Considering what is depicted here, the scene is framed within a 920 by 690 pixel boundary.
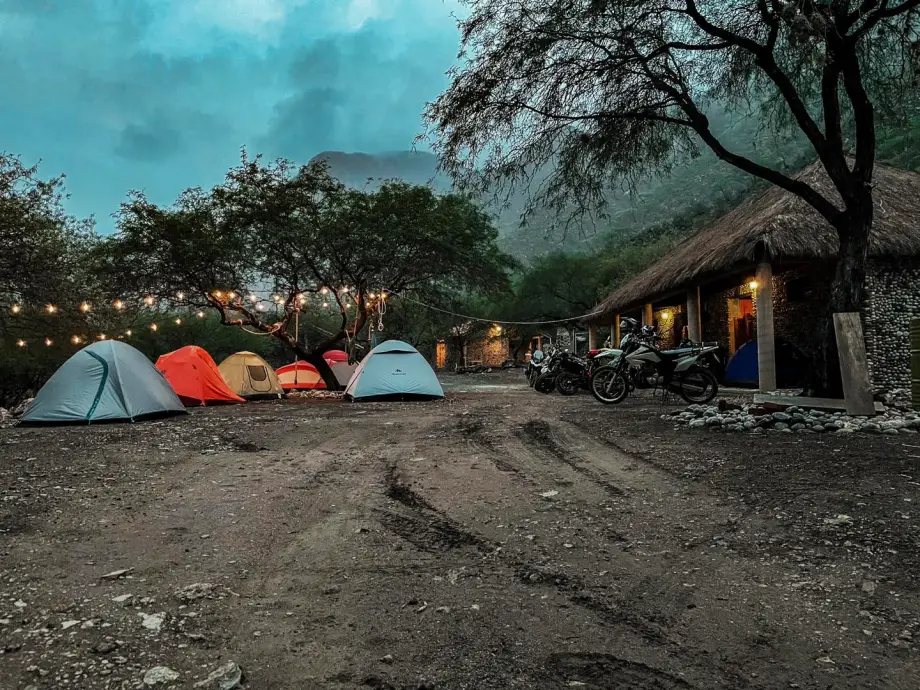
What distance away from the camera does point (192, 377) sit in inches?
472

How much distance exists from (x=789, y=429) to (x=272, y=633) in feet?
18.0

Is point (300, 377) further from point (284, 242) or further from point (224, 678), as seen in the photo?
point (224, 678)

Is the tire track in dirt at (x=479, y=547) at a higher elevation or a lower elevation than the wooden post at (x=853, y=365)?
lower

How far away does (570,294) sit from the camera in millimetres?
28500

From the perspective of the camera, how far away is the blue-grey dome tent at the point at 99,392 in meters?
8.08

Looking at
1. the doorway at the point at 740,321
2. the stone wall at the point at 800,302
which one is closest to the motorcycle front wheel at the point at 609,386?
the stone wall at the point at 800,302

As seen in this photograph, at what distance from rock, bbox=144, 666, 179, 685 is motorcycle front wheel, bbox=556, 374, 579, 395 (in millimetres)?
11084

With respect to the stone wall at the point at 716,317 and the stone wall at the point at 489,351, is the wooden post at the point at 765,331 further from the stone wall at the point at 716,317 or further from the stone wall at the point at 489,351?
the stone wall at the point at 489,351

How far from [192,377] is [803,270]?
14.3 meters

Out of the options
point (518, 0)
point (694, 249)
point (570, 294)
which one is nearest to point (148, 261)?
point (518, 0)

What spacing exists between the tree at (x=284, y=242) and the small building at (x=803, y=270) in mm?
6530

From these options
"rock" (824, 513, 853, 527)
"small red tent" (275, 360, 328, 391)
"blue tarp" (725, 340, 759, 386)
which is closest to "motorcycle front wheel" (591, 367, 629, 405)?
"blue tarp" (725, 340, 759, 386)

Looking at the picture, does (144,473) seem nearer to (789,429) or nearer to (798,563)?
(798,563)

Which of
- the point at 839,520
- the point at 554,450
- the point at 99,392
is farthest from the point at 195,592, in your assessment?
the point at 99,392
